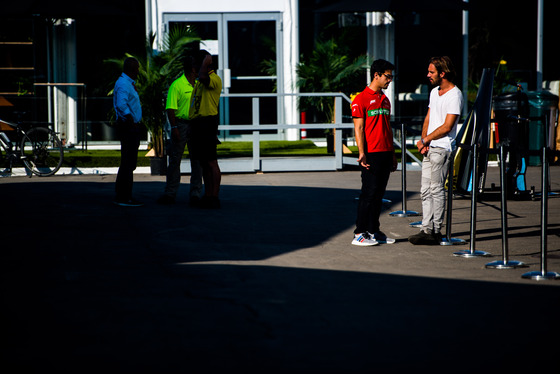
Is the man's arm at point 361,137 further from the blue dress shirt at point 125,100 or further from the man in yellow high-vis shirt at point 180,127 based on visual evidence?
the blue dress shirt at point 125,100

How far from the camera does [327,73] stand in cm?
1677

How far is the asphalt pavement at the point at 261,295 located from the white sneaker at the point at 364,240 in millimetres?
77

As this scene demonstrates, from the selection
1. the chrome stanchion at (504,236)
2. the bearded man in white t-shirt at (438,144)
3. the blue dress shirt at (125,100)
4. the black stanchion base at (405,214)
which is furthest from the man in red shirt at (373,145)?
the blue dress shirt at (125,100)

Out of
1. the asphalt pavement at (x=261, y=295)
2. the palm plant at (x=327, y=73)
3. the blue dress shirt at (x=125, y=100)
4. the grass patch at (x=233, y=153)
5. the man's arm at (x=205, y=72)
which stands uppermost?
the palm plant at (x=327, y=73)

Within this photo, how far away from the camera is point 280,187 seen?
12.0 meters

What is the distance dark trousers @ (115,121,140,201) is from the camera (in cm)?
981

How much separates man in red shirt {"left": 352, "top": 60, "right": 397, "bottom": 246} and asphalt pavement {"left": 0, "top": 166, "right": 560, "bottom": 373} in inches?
10.4

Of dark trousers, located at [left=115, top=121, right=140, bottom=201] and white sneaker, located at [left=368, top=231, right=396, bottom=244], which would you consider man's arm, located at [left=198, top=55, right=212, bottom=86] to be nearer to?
dark trousers, located at [left=115, top=121, right=140, bottom=201]

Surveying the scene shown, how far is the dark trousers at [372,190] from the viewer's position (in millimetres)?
7410

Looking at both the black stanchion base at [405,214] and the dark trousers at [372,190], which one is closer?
the dark trousers at [372,190]

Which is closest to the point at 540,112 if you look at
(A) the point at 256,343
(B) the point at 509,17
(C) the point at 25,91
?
(B) the point at 509,17

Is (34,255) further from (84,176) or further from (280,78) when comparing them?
(280,78)

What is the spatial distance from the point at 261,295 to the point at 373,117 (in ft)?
8.52

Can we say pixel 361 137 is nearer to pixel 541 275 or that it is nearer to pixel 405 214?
pixel 541 275
